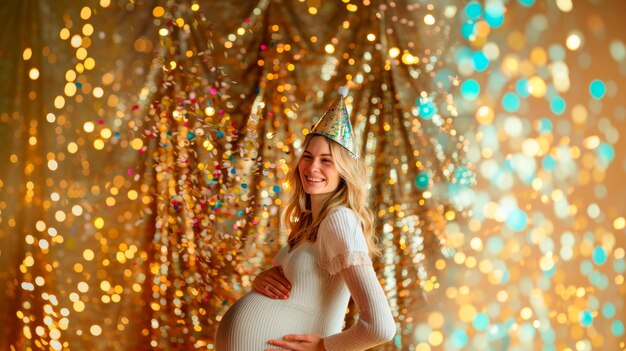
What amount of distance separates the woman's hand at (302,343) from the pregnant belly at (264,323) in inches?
0.8

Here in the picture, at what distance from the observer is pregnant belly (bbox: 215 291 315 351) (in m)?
1.51

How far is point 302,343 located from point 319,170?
40cm

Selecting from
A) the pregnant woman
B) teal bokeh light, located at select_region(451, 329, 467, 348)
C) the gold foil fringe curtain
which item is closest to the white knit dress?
the pregnant woman

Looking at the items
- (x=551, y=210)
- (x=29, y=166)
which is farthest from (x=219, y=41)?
(x=551, y=210)

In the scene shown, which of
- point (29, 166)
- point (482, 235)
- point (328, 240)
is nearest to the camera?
point (328, 240)

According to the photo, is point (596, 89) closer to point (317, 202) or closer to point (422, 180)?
point (422, 180)

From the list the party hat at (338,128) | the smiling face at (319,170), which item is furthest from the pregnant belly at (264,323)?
the party hat at (338,128)

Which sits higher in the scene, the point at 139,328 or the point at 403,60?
the point at 403,60

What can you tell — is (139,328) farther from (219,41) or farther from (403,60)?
(403,60)

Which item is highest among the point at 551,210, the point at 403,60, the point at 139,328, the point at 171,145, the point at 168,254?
the point at 403,60

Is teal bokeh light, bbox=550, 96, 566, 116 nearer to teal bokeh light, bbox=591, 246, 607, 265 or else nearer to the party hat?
teal bokeh light, bbox=591, 246, 607, 265

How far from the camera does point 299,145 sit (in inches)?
110

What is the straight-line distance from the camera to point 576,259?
2758mm

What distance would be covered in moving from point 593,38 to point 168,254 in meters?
1.93
